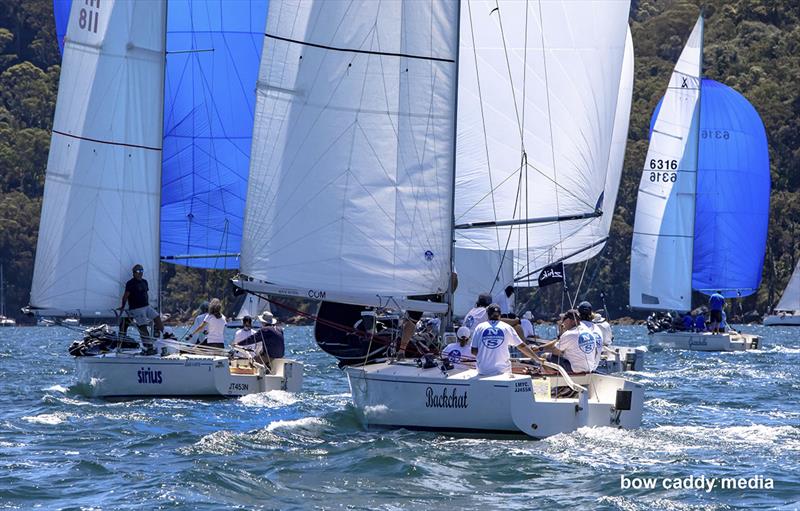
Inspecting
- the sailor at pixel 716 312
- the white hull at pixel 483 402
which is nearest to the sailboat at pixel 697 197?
the sailor at pixel 716 312

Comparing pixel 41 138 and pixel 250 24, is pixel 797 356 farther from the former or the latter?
pixel 41 138

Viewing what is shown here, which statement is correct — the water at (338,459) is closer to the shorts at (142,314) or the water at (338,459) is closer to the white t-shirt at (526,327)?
the shorts at (142,314)

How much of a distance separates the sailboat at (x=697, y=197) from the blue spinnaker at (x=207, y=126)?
16414mm

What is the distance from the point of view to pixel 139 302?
19.4 m

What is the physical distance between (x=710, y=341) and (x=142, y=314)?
19.9 m

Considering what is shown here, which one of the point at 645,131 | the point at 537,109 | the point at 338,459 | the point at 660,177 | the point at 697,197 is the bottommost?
the point at 338,459

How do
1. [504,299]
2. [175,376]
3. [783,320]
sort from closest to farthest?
[175,376] → [504,299] → [783,320]

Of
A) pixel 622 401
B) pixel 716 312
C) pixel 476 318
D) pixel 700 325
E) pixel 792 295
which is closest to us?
pixel 622 401

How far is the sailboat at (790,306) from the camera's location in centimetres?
6494

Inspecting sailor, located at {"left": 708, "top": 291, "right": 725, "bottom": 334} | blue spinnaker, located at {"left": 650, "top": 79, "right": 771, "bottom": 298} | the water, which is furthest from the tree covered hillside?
the water

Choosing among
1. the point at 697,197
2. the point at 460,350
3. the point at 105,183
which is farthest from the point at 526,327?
the point at 697,197

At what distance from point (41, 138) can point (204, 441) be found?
282 ft

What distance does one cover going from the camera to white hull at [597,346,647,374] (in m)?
23.1

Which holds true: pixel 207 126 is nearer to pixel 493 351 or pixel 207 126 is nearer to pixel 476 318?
pixel 476 318
